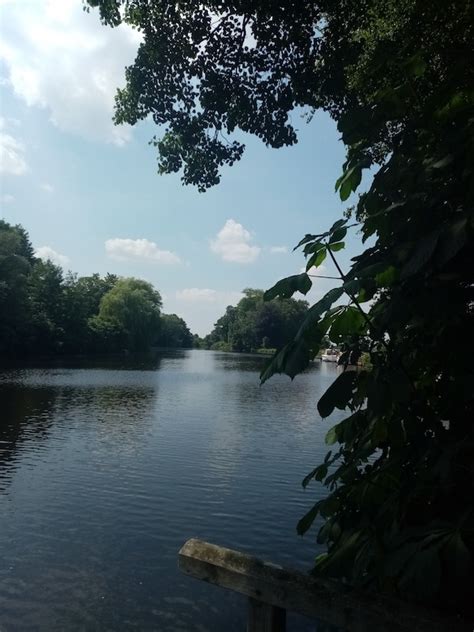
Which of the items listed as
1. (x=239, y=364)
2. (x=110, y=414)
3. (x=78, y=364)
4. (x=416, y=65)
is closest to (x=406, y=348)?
(x=416, y=65)

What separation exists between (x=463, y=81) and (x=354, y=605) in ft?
8.92

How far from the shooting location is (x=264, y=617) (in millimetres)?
2393

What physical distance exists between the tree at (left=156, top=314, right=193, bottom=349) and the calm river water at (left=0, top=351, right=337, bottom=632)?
5116 inches

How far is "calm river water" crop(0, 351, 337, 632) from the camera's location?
24.9 ft

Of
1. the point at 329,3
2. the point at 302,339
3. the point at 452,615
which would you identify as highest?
the point at 329,3

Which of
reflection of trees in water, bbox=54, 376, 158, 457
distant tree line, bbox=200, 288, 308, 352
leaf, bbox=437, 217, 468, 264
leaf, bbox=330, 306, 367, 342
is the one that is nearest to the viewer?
leaf, bbox=437, 217, 468, 264

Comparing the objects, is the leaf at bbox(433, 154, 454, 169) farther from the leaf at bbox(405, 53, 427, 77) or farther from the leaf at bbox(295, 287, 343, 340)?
the leaf at bbox(295, 287, 343, 340)

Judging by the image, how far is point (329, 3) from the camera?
8500mm

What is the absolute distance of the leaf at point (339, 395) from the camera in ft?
7.34

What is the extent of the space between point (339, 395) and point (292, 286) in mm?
536

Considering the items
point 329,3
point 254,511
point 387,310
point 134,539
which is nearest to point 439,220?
point 387,310

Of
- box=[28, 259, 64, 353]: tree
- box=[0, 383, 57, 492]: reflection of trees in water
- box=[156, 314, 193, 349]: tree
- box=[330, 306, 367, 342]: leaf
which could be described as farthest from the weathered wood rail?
box=[156, 314, 193, 349]: tree

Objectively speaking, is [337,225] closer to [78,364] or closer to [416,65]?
[416,65]

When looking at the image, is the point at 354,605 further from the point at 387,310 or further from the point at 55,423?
the point at 55,423
